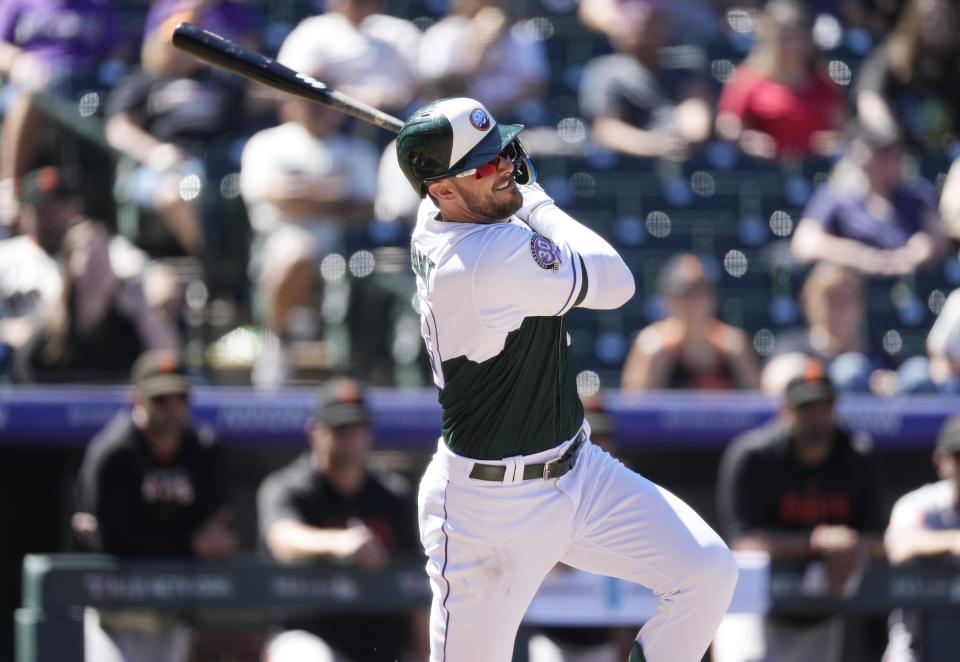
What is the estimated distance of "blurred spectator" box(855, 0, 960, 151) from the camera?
28.4 feet

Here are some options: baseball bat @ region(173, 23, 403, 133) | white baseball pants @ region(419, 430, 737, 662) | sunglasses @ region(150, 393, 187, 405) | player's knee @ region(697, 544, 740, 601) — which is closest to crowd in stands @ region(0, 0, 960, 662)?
sunglasses @ region(150, 393, 187, 405)

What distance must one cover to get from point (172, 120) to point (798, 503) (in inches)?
150

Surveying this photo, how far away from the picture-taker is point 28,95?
7617mm

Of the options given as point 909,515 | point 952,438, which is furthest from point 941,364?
point 909,515

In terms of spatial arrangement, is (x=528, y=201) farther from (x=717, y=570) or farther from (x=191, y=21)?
(x=191, y=21)

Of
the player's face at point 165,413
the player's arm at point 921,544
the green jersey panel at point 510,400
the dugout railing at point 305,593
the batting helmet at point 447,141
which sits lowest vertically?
the dugout railing at point 305,593

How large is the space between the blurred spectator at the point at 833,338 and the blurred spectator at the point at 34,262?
3.40m

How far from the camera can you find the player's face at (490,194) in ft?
12.4

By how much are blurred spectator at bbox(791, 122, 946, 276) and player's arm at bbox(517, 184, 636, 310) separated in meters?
3.99

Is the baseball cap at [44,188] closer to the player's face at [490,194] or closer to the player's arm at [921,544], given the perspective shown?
the player's face at [490,194]

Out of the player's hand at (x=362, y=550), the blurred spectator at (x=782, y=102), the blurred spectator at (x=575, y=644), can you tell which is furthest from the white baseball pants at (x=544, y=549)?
the blurred spectator at (x=782, y=102)

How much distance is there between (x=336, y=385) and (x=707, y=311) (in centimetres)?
202

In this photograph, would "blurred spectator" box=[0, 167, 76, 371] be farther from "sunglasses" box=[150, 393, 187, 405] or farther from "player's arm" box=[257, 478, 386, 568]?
"player's arm" box=[257, 478, 386, 568]

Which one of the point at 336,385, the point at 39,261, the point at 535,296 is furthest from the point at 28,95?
the point at 535,296
